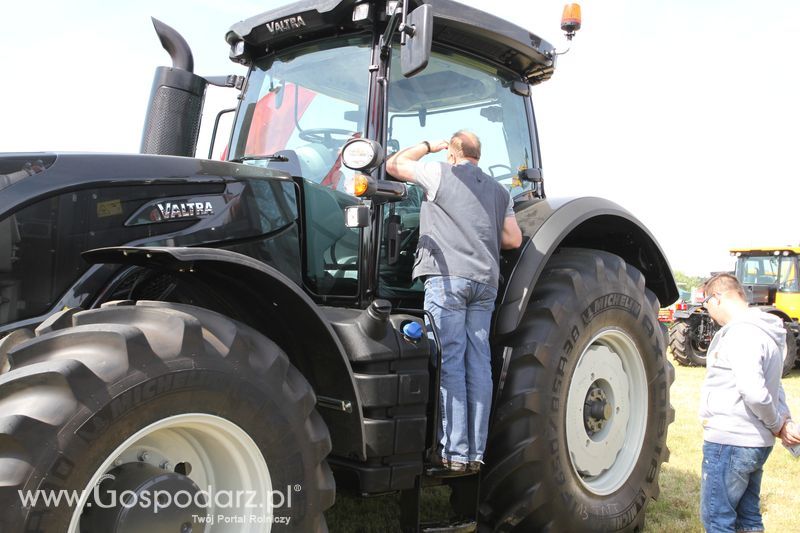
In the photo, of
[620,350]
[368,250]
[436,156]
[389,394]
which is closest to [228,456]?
[389,394]

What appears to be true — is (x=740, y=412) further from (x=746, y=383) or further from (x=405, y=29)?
(x=405, y=29)

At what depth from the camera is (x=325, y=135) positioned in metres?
3.36

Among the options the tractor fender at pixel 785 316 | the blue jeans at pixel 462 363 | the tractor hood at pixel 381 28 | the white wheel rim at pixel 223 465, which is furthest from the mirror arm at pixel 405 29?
the tractor fender at pixel 785 316

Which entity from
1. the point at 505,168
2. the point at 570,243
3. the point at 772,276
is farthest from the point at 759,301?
the point at 505,168

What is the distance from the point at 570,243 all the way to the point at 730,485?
5.05ft

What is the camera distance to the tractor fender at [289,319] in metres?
2.43

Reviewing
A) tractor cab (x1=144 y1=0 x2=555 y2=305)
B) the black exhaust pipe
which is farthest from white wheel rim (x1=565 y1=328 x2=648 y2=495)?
the black exhaust pipe

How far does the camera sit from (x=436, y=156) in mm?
3486

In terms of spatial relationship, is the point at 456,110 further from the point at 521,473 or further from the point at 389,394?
the point at 521,473

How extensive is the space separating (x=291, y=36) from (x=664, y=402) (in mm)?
2852

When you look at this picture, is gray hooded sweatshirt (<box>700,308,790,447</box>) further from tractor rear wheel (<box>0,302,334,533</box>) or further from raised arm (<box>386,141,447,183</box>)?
tractor rear wheel (<box>0,302,334,533</box>)

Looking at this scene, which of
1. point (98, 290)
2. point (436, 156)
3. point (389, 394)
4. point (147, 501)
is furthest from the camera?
point (436, 156)

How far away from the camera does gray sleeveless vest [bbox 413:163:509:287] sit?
121 inches

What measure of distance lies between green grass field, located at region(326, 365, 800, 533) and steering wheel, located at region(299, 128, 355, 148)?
174cm
